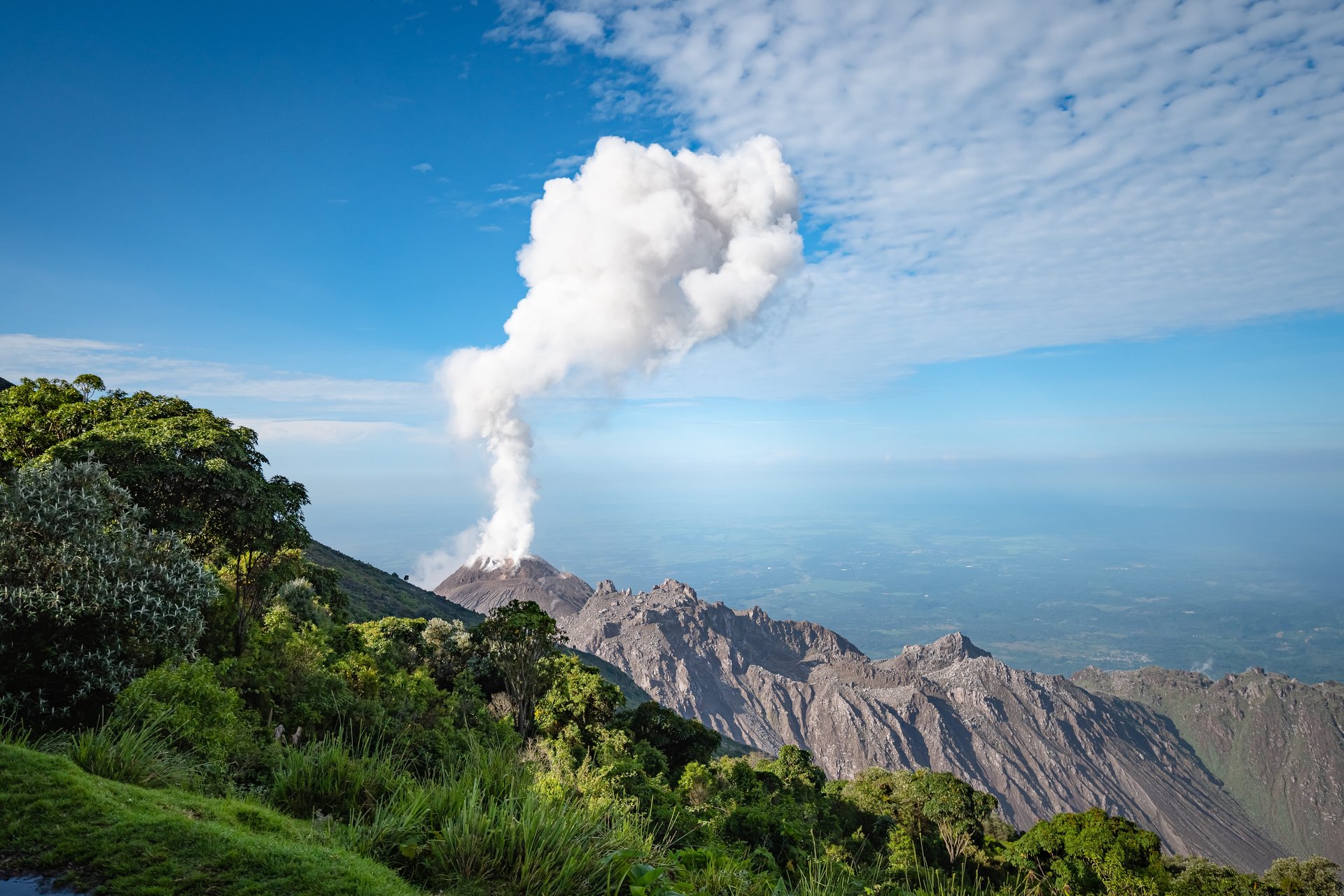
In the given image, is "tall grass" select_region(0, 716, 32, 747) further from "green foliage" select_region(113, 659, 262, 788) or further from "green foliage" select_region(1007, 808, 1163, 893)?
"green foliage" select_region(1007, 808, 1163, 893)

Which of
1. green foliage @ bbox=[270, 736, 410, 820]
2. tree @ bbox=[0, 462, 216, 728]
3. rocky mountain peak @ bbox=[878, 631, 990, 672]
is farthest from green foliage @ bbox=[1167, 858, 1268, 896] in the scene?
rocky mountain peak @ bbox=[878, 631, 990, 672]

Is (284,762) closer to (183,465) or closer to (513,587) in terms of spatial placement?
(183,465)

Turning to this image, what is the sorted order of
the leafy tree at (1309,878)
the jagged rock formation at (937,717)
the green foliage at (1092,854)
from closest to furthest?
the green foliage at (1092,854), the leafy tree at (1309,878), the jagged rock formation at (937,717)

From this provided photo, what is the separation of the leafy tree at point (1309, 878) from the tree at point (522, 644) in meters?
29.8

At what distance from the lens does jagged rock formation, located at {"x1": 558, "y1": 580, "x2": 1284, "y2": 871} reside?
395ft

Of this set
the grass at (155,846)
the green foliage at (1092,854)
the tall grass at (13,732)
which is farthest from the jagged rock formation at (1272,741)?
the tall grass at (13,732)

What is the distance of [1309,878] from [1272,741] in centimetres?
16030

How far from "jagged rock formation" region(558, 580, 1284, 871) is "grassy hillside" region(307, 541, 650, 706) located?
57277 millimetres

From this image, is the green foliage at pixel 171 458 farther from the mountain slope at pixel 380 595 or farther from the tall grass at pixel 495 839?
the mountain slope at pixel 380 595

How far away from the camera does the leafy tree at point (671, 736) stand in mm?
31109

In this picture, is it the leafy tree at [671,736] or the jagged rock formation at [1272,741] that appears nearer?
the leafy tree at [671,736]

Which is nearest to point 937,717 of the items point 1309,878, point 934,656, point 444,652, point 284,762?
point 934,656

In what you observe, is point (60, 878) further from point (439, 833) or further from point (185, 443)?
point (185, 443)

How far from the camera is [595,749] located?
2286 cm
